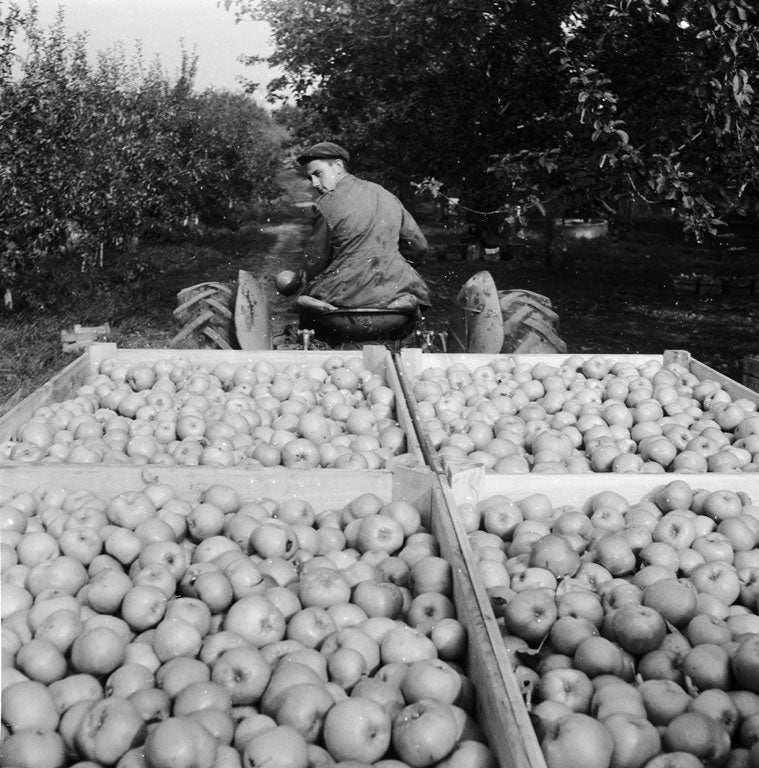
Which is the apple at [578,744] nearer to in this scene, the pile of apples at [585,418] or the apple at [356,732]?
the apple at [356,732]

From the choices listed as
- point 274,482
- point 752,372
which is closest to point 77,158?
point 752,372

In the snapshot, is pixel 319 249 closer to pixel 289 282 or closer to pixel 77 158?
pixel 289 282

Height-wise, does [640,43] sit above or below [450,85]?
above

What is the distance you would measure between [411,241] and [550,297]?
907cm

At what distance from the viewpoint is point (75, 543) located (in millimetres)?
2662

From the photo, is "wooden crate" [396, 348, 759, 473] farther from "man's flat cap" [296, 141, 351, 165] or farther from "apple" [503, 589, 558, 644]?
"apple" [503, 589, 558, 644]

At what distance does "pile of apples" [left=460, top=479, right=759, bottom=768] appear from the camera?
6.03ft

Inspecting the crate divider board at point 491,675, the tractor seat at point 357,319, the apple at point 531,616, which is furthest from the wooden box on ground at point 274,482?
the tractor seat at point 357,319

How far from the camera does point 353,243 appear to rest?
5496 mm

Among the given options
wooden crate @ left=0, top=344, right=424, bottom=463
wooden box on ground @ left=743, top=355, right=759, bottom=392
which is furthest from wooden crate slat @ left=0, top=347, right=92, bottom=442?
wooden box on ground @ left=743, top=355, right=759, bottom=392

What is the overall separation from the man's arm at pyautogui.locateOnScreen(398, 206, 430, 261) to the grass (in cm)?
286

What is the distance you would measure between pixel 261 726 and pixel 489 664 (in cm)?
54

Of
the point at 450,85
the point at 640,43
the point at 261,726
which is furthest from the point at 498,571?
the point at 450,85

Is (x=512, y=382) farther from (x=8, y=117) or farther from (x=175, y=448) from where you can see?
(x=8, y=117)
